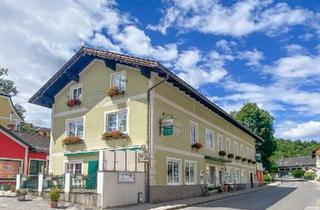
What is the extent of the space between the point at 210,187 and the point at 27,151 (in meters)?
14.1

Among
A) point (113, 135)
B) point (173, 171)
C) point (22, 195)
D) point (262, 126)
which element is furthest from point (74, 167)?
point (262, 126)

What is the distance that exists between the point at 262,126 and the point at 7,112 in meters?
40.3

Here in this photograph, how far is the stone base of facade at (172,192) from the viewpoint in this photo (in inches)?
835

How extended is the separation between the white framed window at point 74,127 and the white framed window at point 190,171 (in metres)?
7.06

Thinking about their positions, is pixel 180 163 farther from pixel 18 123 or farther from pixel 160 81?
pixel 18 123

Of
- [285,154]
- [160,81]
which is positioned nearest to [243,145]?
[160,81]

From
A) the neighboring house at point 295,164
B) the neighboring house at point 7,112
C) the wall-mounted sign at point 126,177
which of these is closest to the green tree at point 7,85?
the neighboring house at point 7,112

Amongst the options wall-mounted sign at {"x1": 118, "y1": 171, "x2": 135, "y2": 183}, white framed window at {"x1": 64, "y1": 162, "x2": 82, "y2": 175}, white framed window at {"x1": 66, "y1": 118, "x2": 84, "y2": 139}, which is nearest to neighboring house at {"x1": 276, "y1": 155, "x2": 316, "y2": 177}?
white framed window at {"x1": 66, "y1": 118, "x2": 84, "y2": 139}

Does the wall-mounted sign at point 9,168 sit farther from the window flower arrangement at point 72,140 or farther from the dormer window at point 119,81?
the dormer window at point 119,81

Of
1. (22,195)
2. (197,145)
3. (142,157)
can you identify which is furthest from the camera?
(197,145)

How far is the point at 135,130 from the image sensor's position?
2203 centimetres

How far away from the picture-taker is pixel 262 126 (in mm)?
64812

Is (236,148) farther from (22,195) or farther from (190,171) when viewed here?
(22,195)

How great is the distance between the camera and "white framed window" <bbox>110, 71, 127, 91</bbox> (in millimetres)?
23525
